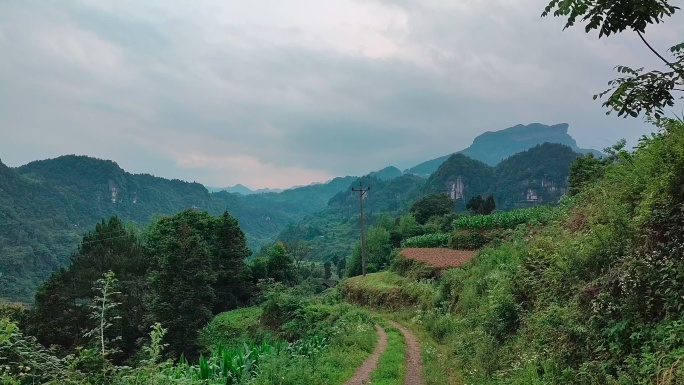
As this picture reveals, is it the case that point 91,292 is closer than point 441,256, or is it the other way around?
point 441,256

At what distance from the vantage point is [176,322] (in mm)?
30281

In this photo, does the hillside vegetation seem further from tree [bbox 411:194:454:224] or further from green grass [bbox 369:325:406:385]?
tree [bbox 411:194:454:224]

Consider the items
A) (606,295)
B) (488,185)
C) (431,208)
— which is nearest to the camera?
(606,295)

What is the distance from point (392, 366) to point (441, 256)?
64.6ft

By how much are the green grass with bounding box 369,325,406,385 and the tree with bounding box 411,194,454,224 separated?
59.4m

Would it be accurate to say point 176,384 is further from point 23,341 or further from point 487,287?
point 487,287

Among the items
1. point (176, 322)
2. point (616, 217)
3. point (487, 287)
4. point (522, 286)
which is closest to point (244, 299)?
point (176, 322)

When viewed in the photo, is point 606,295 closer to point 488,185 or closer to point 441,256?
point 441,256

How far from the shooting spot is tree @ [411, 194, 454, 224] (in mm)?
74500

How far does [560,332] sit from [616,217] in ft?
7.13

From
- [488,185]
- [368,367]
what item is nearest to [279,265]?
[368,367]

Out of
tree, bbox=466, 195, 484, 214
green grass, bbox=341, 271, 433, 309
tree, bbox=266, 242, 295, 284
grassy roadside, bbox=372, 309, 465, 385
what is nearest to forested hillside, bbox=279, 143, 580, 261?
tree, bbox=466, 195, 484, 214

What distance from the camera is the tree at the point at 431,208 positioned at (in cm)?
7450

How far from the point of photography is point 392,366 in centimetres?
1220
